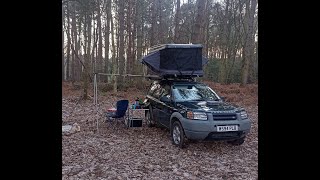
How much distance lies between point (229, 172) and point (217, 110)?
177cm

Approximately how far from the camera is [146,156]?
6.76 m

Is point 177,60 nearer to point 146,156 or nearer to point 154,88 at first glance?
point 154,88

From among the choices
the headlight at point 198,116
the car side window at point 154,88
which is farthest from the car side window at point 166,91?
the headlight at point 198,116

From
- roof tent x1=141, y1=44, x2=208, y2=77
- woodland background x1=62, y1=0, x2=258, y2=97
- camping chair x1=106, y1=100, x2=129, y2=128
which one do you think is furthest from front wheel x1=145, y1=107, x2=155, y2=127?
woodland background x1=62, y1=0, x2=258, y2=97

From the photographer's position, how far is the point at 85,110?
43.7 feet

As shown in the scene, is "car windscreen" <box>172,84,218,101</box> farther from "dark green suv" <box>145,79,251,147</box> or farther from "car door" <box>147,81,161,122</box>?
"car door" <box>147,81,161,122</box>

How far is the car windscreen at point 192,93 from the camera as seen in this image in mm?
8242

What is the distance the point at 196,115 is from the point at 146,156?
1.60 metres

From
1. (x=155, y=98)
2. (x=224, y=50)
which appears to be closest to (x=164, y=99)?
(x=155, y=98)

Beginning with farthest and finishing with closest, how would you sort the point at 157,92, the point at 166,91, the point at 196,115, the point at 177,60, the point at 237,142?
the point at 157,92
the point at 177,60
the point at 166,91
the point at 237,142
the point at 196,115

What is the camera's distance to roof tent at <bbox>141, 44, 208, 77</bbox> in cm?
921

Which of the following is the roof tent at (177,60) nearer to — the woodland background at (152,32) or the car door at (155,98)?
the car door at (155,98)
